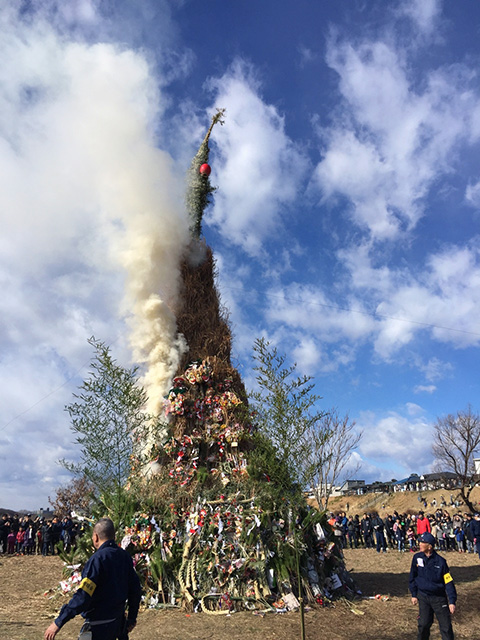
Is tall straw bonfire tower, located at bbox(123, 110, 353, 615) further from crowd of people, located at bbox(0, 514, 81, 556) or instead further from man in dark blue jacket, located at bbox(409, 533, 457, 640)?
crowd of people, located at bbox(0, 514, 81, 556)

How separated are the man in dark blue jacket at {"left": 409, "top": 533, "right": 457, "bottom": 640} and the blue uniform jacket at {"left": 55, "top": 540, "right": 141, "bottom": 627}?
142 inches

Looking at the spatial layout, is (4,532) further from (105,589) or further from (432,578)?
(432,578)

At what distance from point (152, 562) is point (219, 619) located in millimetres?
1623

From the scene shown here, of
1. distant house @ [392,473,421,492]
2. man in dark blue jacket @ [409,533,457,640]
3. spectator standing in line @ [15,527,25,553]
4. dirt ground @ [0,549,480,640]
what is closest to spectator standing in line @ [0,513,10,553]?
spectator standing in line @ [15,527,25,553]

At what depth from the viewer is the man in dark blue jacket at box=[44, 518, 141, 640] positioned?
144 inches

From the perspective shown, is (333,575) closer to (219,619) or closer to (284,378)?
(219,619)

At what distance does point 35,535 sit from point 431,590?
19.5 metres

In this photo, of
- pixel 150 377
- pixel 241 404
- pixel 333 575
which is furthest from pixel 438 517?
pixel 150 377

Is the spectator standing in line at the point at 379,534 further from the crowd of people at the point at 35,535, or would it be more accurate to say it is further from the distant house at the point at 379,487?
the distant house at the point at 379,487

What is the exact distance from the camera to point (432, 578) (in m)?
5.56

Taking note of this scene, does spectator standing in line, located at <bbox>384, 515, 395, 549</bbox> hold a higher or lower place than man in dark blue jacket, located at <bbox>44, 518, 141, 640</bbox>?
lower

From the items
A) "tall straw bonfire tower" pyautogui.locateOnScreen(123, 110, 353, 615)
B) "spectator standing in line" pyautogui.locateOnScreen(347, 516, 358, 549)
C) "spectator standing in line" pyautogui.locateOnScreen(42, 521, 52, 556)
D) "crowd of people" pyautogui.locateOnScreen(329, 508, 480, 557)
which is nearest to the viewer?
"tall straw bonfire tower" pyautogui.locateOnScreen(123, 110, 353, 615)

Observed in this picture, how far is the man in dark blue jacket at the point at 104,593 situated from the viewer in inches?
144

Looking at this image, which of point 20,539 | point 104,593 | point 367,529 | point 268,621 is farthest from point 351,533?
point 104,593
